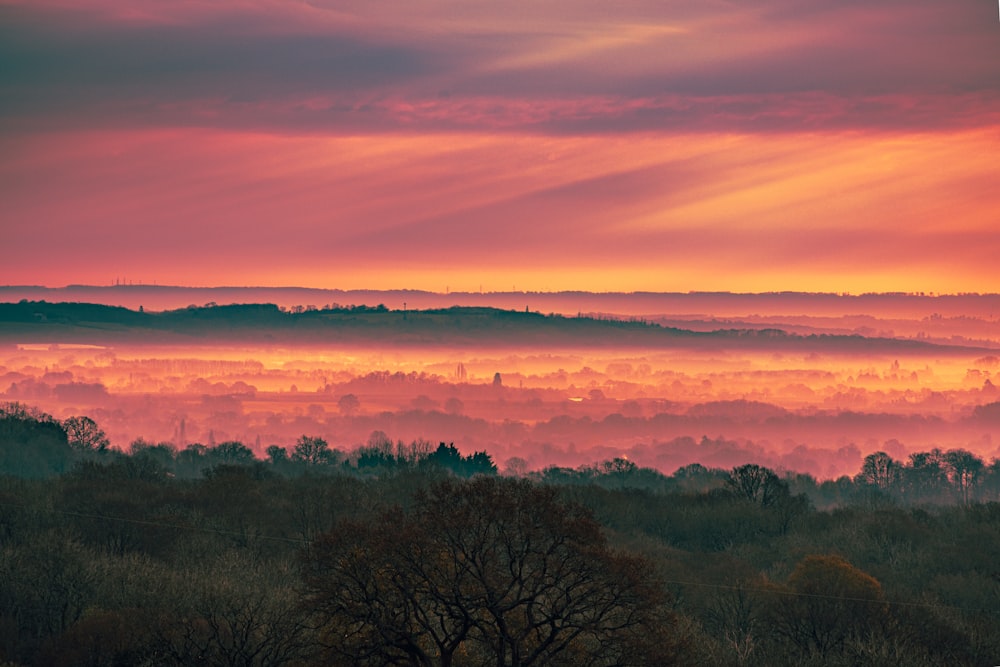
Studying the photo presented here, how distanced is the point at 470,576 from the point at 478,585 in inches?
49.7

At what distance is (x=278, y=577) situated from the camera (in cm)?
7094

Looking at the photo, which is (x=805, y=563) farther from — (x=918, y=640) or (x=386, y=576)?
(x=386, y=576)

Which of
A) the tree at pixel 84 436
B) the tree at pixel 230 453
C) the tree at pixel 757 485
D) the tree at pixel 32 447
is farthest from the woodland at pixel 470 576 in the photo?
the tree at pixel 230 453

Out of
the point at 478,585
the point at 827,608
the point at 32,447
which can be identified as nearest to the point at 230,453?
the point at 32,447

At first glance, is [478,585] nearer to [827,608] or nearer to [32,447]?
[827,608]

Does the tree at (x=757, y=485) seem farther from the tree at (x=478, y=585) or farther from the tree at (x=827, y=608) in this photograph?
the tree at (x=478, y=585)

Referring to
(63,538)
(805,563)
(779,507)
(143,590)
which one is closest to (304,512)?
(63,538)

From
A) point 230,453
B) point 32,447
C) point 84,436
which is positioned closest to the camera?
point 32,447

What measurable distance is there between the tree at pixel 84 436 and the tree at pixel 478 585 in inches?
5758

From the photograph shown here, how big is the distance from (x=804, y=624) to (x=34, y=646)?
3947 centimetres

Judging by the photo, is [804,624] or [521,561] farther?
[804,624]

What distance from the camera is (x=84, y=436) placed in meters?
184

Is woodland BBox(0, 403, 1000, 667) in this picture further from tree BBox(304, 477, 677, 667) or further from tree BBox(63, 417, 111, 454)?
tree BBox(63, 417, 111, 454)

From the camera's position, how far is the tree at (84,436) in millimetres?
181125
